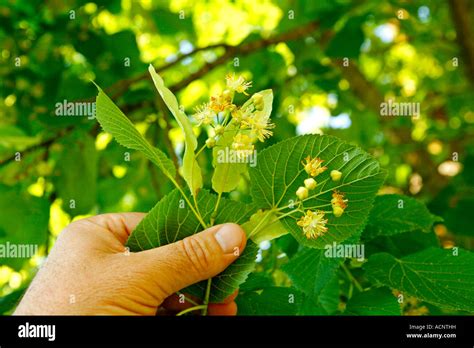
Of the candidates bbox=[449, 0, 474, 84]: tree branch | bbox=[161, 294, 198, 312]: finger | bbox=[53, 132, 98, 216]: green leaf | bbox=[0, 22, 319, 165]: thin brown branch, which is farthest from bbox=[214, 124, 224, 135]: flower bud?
bbox=[449, 0, 474, 84]: tree branch

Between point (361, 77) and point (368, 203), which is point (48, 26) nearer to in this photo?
point (368, 203)

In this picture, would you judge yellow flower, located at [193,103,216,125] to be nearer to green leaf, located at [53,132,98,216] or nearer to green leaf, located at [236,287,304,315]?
green leaf, located at [236,287,304,315]

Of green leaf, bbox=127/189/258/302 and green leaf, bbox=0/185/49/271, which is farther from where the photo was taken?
green leaf, bbox=0/185/49/271

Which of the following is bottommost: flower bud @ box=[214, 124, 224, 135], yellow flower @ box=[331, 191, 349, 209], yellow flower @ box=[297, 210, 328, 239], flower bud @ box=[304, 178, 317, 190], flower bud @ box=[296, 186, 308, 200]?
yellow flower @ box=[297, 210, 328, 239]

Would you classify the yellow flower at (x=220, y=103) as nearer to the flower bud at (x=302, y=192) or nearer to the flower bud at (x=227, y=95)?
the flower bud at (x=227, y=95)

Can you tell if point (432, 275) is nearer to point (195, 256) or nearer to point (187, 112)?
point (195, 256)

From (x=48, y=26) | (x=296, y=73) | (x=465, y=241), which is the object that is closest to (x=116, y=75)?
(x=48, y=26)

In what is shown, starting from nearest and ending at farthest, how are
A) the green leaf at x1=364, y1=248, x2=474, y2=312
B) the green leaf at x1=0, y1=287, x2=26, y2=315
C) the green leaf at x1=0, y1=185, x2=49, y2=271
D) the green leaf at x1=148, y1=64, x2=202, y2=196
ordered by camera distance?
the green leaf at x1=148, y1=64, x2=202, y2=196 < the green leaf at x1=364, y1=248, x2=474, y2=312 < the green leaf at x1=0, y1=287, x2=26, y2=315 < the green leaf at x1=0, y1=185, x2=49, y2=271

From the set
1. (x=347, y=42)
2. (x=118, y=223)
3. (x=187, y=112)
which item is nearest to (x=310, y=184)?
(x=118, y=223)
